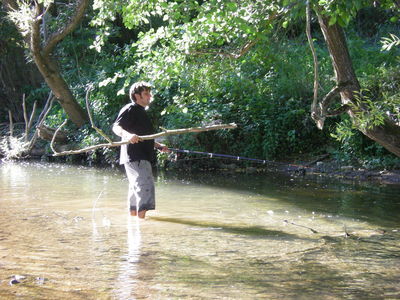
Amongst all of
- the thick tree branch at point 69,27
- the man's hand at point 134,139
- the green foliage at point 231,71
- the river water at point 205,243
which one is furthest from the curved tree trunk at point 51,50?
the man's hand at point 134,139

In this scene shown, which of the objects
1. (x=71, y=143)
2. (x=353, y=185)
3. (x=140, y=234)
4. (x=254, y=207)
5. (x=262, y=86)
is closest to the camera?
(x=140, y=234)

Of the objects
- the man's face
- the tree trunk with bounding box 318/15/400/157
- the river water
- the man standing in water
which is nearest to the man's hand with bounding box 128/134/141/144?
the man standing in water

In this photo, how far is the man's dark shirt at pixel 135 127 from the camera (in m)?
6.75

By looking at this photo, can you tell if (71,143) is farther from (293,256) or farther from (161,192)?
(293,256)

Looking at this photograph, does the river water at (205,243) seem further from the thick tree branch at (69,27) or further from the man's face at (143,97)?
the thick tree branch at (69,27)

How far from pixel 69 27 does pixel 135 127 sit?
9.28m

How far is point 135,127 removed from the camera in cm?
679

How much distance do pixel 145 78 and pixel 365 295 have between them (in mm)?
5182

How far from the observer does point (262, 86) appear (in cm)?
1336

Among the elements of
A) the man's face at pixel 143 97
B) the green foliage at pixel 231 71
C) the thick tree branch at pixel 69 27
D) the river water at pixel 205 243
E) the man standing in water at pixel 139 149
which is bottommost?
the river water at pixel 205 243

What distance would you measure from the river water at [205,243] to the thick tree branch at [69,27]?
6.45m

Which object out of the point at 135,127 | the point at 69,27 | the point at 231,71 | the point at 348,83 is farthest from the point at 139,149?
the point at 69,27

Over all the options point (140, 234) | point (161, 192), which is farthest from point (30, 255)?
point (161, 192)

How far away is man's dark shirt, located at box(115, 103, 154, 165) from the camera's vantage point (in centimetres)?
675
